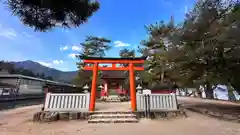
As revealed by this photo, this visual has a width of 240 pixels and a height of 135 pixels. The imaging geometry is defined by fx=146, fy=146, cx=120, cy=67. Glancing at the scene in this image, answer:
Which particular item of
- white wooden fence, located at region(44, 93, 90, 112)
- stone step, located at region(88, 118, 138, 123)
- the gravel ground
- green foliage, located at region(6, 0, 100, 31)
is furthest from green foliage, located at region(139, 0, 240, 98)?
green foliage, located at region(6, 0, 100, 31)

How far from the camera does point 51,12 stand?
10.6 feet

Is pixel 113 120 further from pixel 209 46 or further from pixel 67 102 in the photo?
pixel 209 46

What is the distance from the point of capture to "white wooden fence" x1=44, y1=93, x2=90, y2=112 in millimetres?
6441

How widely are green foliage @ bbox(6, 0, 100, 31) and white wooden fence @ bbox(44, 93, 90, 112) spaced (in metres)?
3.87

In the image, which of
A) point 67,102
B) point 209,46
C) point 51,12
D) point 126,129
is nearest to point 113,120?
point 126,129

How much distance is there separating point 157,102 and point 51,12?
18.5ft

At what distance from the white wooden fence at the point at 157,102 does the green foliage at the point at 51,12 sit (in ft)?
14.8

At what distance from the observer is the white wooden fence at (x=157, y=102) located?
6637 millimetres

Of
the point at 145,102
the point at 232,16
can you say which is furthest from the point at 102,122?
the point at 232,16

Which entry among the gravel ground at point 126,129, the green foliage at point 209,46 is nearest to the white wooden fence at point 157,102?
the gravel ground at point 126,129

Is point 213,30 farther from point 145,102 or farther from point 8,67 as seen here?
point 8,67

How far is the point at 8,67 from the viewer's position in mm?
33781

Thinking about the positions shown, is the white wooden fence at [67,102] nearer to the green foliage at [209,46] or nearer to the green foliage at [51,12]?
the green foliage at [51,12]

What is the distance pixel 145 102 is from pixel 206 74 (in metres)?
3.61
